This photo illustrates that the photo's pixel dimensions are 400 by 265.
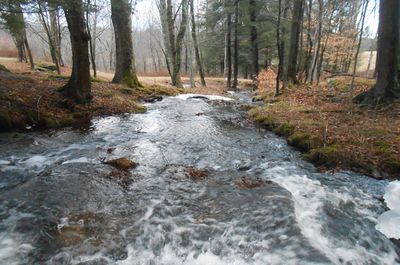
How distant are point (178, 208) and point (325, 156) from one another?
3.34 m

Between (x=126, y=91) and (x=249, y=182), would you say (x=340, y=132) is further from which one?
(x=126, y=91)

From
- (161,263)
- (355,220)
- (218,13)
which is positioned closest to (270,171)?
(355,220)

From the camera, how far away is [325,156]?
20.1ft

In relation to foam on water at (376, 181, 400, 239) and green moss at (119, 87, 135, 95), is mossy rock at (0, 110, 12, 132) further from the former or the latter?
foam on water at (376, 181, 400, 239)

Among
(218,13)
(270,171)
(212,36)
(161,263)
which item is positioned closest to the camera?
(161,263)

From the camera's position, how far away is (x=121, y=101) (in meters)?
10.9

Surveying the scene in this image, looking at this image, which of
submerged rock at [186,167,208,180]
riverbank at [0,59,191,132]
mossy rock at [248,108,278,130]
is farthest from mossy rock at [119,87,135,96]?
submerged rock at [186,167,208,180]

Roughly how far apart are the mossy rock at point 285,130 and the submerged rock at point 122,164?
4090 mm

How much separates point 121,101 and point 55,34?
14.3 m

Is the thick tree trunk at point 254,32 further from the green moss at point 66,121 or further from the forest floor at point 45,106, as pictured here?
the green moss at point 66,121

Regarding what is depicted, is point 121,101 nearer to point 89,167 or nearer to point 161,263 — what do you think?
point 89,167

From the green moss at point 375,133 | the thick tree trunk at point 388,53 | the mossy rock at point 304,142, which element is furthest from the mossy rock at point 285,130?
the thick tree trunk at point 388,53

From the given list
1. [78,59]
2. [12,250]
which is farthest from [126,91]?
[12,250]

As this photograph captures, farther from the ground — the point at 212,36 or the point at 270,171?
the point at 212,36
